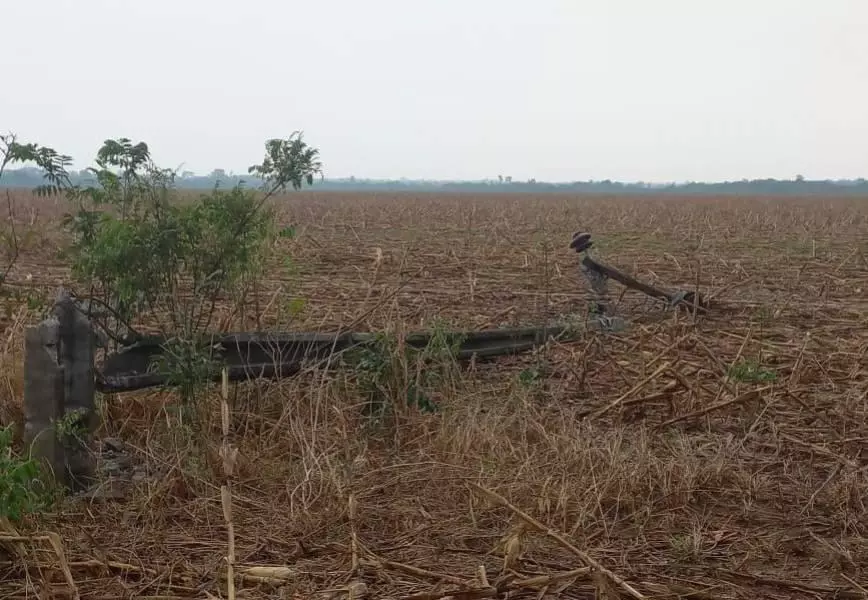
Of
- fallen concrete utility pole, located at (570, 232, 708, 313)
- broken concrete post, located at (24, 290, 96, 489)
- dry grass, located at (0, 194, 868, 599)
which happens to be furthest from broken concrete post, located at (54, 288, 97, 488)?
fallen concrete utility pole, located at (570, 232, 708, 313)

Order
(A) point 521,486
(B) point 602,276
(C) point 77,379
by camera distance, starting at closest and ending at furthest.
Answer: (A) point 521,486, (C) point 77,379, (B) point 602,276

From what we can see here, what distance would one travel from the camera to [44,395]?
4391mm

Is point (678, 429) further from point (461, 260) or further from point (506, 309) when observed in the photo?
point (461, 260)

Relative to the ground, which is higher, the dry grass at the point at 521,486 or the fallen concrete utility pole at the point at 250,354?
the fallen concrete utility pole at the point at 250,354

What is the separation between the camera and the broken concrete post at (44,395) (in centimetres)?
436

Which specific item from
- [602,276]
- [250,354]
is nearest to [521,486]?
[250,354]

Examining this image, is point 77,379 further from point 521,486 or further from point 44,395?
point 521,486

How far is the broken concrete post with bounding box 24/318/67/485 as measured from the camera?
4363 millimetres

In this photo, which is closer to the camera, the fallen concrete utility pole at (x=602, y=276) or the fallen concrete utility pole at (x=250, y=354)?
the fallen concrete utility pole at (x=250, y=354)

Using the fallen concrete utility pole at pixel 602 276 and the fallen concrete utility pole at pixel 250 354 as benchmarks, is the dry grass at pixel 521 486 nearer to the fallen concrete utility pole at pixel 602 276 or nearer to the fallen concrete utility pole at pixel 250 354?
the fallen concrete utility pole at pixel 250 354

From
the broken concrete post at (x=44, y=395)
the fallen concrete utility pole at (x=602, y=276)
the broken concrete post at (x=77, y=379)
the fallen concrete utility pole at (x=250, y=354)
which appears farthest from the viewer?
the fallen concrete utility pole at (x=602, y=276)

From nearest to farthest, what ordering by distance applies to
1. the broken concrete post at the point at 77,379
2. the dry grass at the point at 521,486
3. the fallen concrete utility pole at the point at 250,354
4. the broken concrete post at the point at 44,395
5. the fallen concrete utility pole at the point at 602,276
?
the dry grass at the point at 521,486, the broken concrete post at the point at 44,395, the broken concrete post at the point at 77,379, the fallen concrete utility pole at the point at 250,354, the fallen concrete utility pole at the point at 602,276

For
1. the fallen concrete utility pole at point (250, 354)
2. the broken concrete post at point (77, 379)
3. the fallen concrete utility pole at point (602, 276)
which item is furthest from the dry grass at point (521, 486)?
the fallen concrete utility pole at point (602, 276)

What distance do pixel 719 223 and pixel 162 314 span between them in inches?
983
